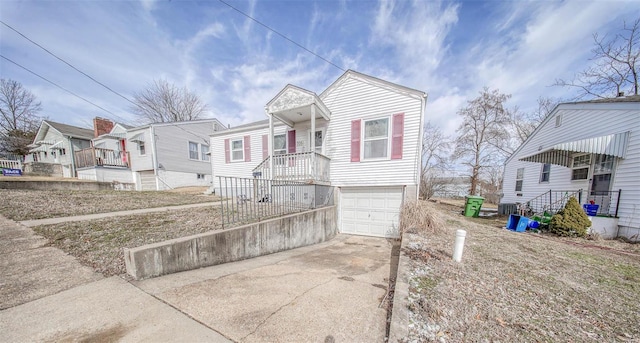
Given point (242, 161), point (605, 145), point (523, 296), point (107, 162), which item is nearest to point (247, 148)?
point (242, 161)

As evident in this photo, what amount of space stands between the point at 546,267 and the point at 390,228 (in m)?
4.22

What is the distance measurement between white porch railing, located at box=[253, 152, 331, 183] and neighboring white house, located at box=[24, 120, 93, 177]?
69.9ft

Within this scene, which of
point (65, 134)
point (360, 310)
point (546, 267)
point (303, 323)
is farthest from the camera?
point (65, 134)

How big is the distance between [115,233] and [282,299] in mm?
4331

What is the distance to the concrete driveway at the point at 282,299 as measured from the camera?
6.97 feet

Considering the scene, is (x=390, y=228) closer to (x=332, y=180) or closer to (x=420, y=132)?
(x=332, y=180)

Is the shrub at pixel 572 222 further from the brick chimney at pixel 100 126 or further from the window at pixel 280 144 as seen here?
the brick chimney at pixel 100 126

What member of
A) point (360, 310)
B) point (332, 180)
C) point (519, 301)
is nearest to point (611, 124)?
point (519, 301)

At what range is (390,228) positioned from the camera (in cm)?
768

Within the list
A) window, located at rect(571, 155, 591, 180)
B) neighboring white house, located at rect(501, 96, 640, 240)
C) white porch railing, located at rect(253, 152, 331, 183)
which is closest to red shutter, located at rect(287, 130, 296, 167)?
white porch railing, located at rect(253, 152, 331, 183)

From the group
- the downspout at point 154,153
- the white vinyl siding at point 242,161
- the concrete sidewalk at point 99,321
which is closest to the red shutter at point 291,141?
the white vinyl siding at point 242,161

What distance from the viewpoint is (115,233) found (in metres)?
4.38

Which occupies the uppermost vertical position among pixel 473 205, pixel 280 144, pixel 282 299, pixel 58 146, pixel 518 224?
pixel 58 146

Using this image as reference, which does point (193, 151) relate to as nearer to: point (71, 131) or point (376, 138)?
point (376, 138)
